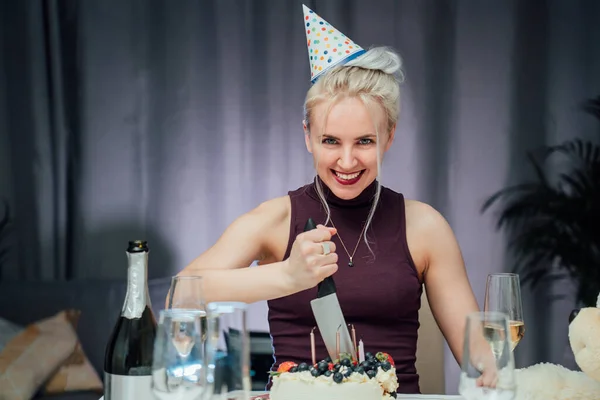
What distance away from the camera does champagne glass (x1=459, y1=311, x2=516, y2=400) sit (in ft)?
2.83

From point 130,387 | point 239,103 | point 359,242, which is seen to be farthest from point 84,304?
point 130,387

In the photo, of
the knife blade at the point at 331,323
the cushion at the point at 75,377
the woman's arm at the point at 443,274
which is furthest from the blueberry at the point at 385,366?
the cushion at the point at 75,377

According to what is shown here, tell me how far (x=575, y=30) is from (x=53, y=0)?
7.36 feet

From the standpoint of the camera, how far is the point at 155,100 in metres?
3.19

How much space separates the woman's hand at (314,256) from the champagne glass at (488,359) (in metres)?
0.46

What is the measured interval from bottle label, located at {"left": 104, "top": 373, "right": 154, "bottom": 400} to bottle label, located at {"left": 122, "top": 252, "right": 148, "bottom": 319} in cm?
13

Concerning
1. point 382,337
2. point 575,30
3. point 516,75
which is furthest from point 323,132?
point 575,30

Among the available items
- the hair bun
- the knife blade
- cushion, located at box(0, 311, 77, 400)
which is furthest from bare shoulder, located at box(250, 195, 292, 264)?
cushion, located at box(0, 311, 77, 400)

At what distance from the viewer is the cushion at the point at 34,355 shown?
2.76 metres

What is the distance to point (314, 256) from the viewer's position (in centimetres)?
133

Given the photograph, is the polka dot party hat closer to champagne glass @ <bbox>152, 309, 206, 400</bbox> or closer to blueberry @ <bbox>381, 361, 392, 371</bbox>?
blueberry @ <bbox>381, 361, 392, 371</bbox>

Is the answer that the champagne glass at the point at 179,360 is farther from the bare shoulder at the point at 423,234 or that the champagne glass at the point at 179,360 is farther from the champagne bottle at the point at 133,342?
the bare shoulder at the point at 423,234

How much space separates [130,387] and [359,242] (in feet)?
2.86

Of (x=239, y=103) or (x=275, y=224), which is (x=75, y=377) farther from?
(x=275, y=224)
